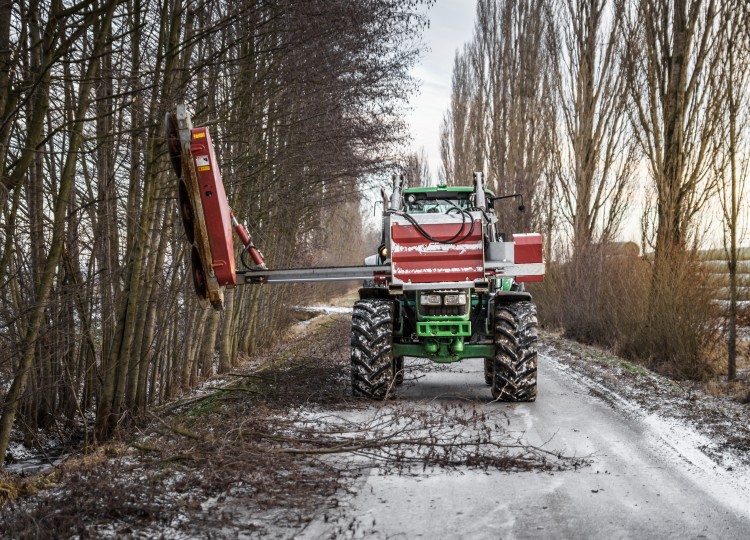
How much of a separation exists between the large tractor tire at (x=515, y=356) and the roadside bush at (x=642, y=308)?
391 centimetres

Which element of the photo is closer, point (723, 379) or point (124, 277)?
point (124, 277)

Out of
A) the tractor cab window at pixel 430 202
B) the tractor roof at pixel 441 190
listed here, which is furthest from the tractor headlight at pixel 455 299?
the tractor roof at pixel 441 190

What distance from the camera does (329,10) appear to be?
9461 millimetres

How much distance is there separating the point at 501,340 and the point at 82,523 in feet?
18.7

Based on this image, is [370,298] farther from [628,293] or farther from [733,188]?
[628,293]

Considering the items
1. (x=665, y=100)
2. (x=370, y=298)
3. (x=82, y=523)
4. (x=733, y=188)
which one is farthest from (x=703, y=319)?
(x=82, y=523)

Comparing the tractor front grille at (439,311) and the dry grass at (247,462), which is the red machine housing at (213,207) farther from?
the tractor front grille at (439,311)

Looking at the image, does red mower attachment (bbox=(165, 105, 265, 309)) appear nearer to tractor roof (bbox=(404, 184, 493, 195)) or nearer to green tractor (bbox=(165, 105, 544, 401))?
green tractor (bbox=(165, 105, 544, 401))

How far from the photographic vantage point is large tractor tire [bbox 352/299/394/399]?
364 inches

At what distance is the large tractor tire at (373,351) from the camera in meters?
9.24

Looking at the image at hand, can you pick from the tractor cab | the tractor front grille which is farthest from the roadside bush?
the tractor front grille

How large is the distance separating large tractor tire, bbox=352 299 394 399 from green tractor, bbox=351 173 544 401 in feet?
0.04

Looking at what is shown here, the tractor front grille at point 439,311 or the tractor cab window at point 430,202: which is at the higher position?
the tractor cab window at point 430,202

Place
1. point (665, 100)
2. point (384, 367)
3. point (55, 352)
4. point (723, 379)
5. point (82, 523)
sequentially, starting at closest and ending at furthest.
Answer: point (82, 523) < point (55, 352) < point (384, 367) < point (723, 379) < point (665, 100)
